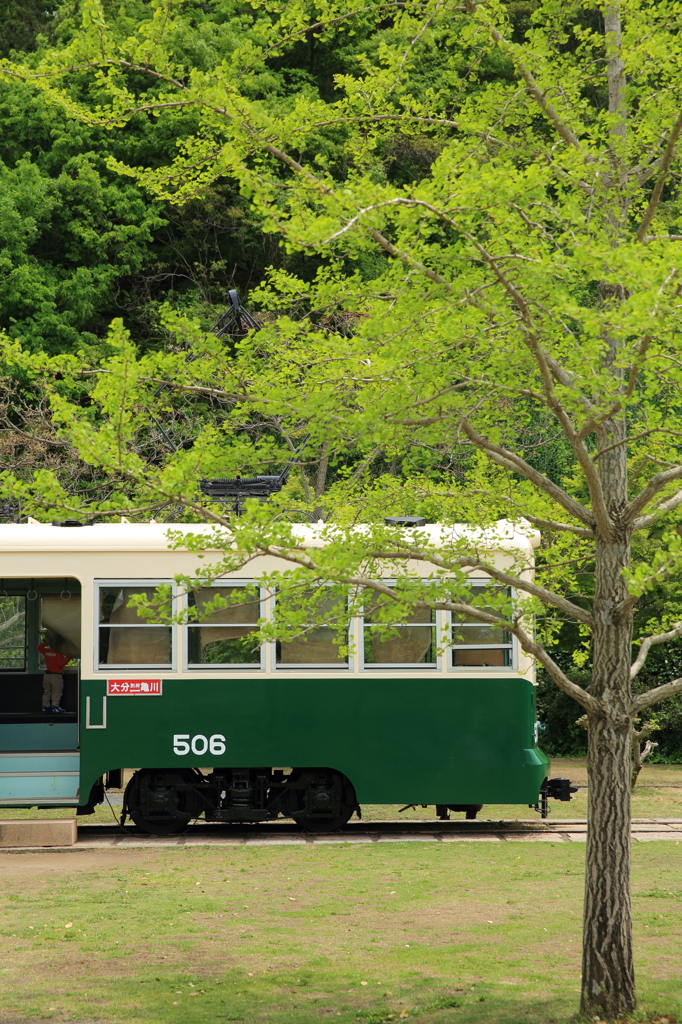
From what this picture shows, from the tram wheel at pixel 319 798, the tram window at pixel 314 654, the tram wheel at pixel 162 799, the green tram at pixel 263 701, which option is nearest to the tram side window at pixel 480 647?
the green tram at pixel 263 701

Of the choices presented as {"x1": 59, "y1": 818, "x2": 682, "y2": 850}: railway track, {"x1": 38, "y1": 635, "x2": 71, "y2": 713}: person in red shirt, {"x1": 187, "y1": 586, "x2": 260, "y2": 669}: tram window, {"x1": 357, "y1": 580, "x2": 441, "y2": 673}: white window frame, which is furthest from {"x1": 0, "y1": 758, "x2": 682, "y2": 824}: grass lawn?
{"x1": 357, "y1": 580, "x2": 441, "y2": 673}: white window frame

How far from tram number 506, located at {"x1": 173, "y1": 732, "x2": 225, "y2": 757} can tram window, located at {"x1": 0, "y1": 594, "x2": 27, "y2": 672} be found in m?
2.38

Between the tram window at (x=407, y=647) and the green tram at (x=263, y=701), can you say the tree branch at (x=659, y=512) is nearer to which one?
the green tram at (x=263, y=701)

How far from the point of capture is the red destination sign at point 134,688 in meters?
11.5

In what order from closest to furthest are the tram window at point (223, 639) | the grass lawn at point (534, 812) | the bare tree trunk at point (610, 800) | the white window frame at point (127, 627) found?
the bare tree trunk at point (610, 800), the tram window at point (223, 639), the white window frame at point (127, 627), the grass lawn at point (534, 812)

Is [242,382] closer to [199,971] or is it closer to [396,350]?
[396,350]

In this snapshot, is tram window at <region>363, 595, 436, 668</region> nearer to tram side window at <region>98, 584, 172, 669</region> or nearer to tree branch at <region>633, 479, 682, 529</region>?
tram side window at <region>98, 584, 172, 669</region>

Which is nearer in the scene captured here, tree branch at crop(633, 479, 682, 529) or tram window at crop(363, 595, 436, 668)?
tree branch at crop(633, 479, 682, 529)

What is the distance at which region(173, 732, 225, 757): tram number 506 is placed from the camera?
452 inches

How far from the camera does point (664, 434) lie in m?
7.15

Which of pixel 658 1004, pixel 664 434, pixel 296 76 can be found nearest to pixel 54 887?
pixel 658 1004

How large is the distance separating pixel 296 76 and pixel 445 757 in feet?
64.7

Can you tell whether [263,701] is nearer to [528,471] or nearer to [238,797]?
[238,797]

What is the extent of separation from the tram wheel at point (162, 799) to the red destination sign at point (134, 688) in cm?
83
